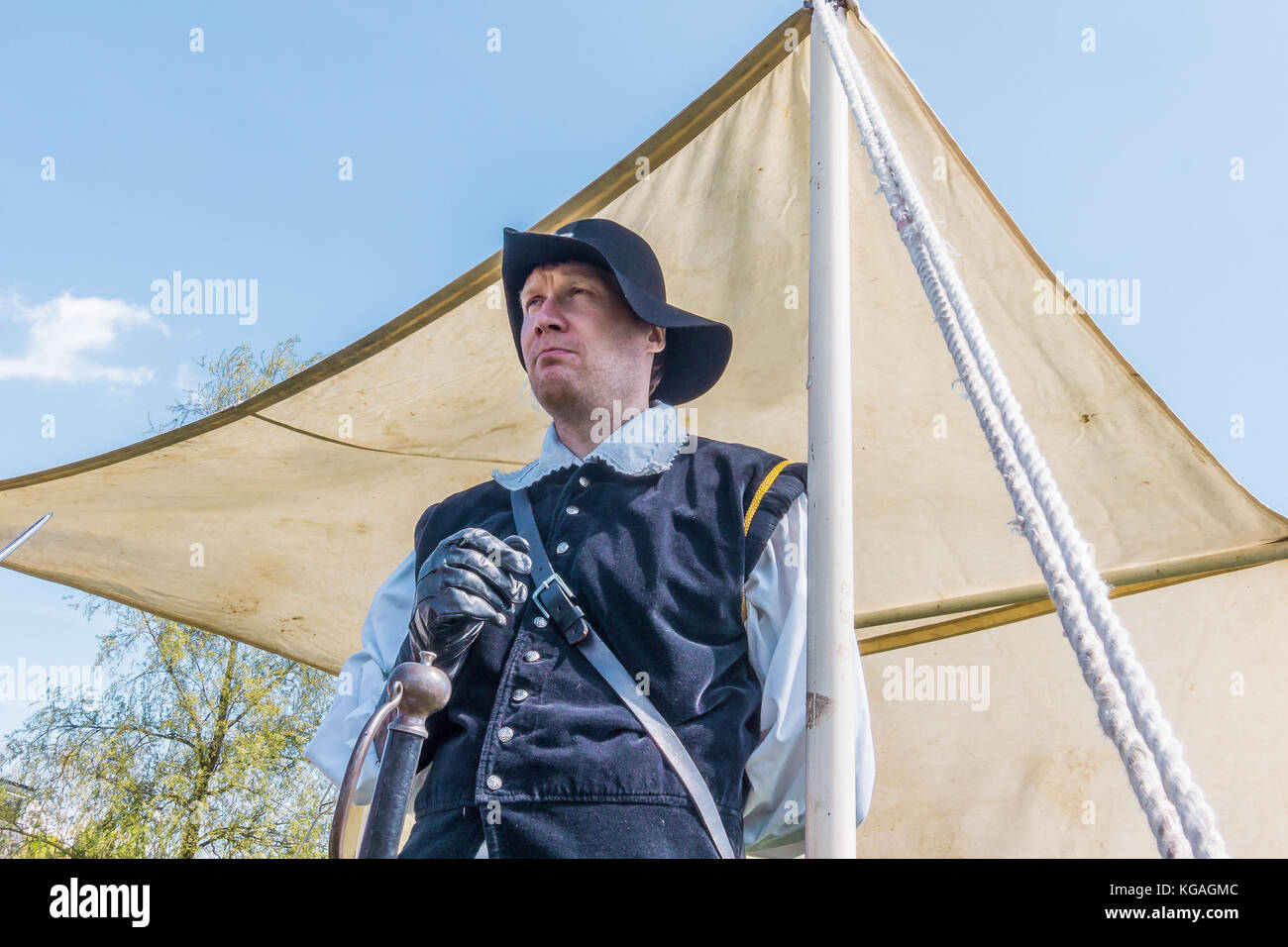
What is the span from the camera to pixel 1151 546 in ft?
8.67

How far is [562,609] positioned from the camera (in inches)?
A: 65.1

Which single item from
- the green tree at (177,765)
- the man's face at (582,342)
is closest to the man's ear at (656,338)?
the man's face at (582,342)

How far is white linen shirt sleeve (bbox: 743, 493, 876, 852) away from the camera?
160cm

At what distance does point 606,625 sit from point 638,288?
701 mm

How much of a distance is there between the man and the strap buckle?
0.01m

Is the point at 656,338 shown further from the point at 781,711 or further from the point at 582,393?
the point at 781,711

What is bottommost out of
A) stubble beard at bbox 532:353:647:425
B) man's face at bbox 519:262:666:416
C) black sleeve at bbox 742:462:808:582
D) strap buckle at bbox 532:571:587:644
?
strap buckle at bbox 532:571:587:644

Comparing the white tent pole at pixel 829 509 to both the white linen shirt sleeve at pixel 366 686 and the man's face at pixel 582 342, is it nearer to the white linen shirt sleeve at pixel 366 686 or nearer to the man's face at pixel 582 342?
the man's face at pixel 582 342

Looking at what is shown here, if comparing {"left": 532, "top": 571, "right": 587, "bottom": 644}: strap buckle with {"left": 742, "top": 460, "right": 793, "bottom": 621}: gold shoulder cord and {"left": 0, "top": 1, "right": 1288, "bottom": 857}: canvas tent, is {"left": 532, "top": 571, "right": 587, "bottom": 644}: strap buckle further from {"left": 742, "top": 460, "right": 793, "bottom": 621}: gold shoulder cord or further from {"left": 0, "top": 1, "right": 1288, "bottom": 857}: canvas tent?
{"left": 0, "top": 1, "right": 1288, "bottom": 857}: canvas tent

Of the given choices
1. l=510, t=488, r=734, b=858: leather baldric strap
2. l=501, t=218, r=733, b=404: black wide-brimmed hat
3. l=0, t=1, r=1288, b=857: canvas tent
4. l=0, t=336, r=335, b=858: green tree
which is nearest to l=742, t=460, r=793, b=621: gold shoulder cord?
l=510, t=488, r=734, b=858: leather baldric strap

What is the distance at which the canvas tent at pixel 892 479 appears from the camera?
7.98 feet

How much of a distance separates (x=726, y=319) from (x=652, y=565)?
3.11ft

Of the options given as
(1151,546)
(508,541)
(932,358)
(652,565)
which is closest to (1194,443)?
(1151,546)
